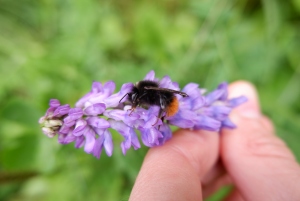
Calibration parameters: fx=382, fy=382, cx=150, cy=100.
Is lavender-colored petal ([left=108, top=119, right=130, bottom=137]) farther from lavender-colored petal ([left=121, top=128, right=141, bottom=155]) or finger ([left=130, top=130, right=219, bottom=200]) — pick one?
finger ([left=130, top=130, right=219, bottom=200])

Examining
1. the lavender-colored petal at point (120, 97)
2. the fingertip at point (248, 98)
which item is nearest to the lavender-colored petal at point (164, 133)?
the lavender-colored petal at point (120, 97)

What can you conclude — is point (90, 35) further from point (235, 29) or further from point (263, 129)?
point (263, 129)

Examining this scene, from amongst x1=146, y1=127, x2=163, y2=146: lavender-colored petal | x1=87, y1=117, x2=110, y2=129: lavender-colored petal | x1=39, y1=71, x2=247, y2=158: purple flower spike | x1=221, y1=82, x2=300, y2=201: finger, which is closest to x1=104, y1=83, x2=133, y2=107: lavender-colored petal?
x1=39, y1=71, x2=247, y2=158: purple flower spike

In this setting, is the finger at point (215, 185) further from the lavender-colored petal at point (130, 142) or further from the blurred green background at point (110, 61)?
the lavender-colored petal at point (130, 142)

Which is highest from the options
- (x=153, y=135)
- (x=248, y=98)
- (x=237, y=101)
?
(x=248, y=98)

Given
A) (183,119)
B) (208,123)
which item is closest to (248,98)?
(208,123)

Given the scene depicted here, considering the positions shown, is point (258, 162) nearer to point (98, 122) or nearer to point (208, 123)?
point (208, 123)

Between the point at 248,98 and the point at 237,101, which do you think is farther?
the point at 248,98
